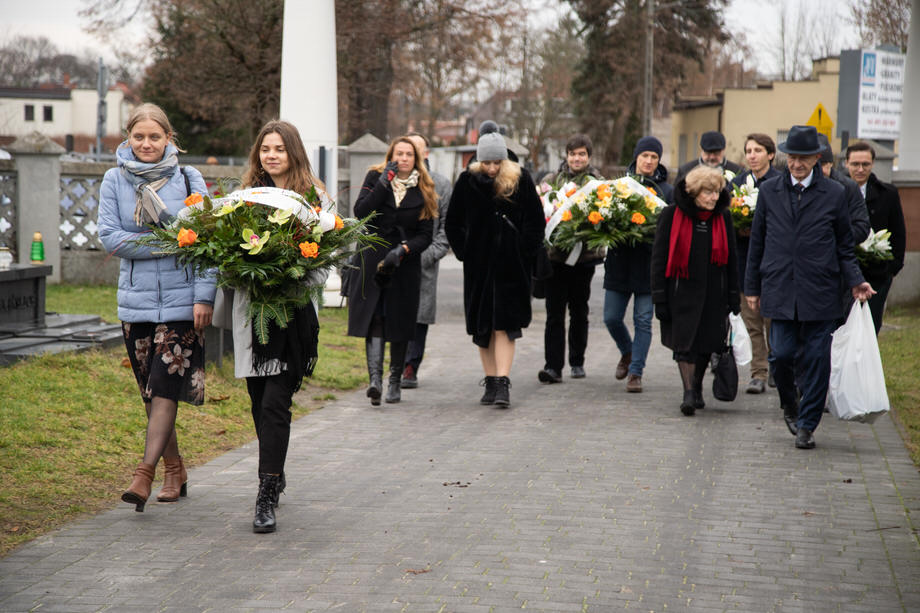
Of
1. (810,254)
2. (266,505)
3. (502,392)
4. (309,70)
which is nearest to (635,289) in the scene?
(502,392)

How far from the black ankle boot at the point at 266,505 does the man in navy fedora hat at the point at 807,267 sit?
3.83 metres

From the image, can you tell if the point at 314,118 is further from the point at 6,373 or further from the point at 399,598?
the point at 399,598

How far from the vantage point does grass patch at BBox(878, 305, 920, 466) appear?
8562 millimetres

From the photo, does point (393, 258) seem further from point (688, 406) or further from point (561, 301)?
point (688, 406)

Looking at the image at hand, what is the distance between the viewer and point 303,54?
48.4 ft

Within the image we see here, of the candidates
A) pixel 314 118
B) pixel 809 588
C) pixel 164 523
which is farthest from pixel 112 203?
pixel 314 118

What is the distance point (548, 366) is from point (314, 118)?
19.4ft

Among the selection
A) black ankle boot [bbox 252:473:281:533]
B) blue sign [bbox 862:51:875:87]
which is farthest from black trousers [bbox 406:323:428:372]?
blue sign [bbox 862:51:875:87]

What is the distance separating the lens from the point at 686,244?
8859mm

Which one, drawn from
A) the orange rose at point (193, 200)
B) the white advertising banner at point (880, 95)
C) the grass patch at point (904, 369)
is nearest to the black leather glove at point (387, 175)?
the orange rose at point (193, 200)

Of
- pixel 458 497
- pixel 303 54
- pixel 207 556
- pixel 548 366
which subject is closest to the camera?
pixel 207 556

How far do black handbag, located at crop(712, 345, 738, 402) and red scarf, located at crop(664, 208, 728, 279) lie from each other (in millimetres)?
767

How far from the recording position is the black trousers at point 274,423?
18.9 ft

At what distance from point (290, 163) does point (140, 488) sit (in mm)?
1846
